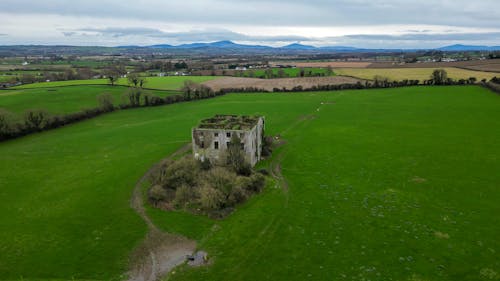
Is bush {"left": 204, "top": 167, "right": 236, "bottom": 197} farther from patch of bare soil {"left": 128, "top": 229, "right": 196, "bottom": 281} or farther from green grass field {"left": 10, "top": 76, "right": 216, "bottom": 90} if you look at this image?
green grass field {"left": 10, "top": 76, "right": 216, "bottom": 90}

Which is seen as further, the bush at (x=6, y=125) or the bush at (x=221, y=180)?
the bush at (x=6, y=125)

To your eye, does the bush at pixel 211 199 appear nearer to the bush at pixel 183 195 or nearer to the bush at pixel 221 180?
the bush at pixel 221 180

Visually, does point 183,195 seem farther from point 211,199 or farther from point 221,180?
point 221,180

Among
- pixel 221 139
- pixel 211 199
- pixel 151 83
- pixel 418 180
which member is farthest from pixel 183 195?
pixel 151 83

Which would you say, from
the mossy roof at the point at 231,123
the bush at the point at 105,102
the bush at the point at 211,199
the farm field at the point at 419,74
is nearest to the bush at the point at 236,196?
the bush at the point at 211,199

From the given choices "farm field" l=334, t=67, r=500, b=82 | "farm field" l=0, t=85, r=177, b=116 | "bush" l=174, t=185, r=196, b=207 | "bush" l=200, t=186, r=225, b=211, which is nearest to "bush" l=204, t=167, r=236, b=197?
"bush" l=200, t=186, r=225, b=211

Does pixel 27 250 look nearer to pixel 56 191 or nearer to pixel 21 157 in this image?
pixel 56 191
